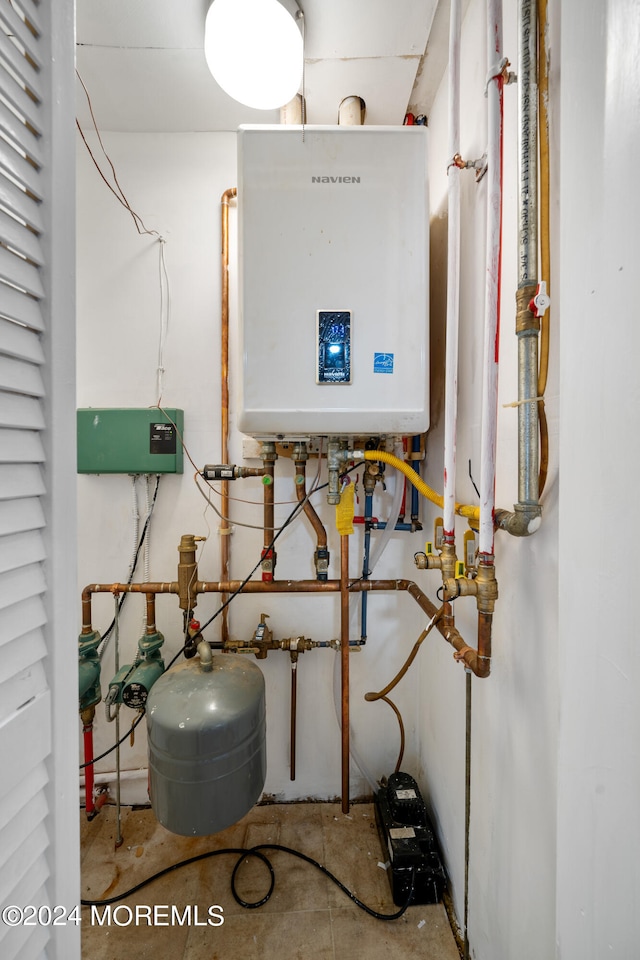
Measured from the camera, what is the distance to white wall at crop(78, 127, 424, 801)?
4.22 feet

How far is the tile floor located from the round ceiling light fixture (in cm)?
225

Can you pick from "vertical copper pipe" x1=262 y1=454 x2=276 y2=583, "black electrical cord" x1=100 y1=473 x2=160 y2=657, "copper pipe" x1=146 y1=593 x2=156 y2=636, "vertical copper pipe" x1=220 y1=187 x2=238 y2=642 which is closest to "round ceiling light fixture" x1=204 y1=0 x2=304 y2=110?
"vertical copper pipe" x1=220 y1=187 x2=238 y2=642

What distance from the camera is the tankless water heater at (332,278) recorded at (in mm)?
860

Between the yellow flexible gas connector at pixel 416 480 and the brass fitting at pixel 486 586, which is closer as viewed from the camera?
the brass fitting at pixel 486 586

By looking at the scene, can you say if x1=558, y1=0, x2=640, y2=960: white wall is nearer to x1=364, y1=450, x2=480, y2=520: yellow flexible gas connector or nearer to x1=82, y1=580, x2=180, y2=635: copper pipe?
x1=364, y1=450, x2=480, y2=520: yellow flexible gas connector

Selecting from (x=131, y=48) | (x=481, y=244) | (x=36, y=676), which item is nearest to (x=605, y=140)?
(x=481, y=244)

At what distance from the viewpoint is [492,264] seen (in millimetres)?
661

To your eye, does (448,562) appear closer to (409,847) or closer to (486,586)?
(486,586)

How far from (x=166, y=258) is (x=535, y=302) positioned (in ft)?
4.20

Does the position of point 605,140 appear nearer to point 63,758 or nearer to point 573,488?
point 573,488

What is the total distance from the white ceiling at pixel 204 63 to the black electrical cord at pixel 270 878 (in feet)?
7.56

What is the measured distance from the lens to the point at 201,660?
1.03 meters

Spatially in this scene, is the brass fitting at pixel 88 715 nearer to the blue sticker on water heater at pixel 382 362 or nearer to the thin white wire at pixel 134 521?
the thin white wire at pixel 134 521

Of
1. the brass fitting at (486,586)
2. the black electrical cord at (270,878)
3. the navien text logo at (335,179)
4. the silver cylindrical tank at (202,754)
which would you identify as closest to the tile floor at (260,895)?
the black electrical cord at (270,878)
